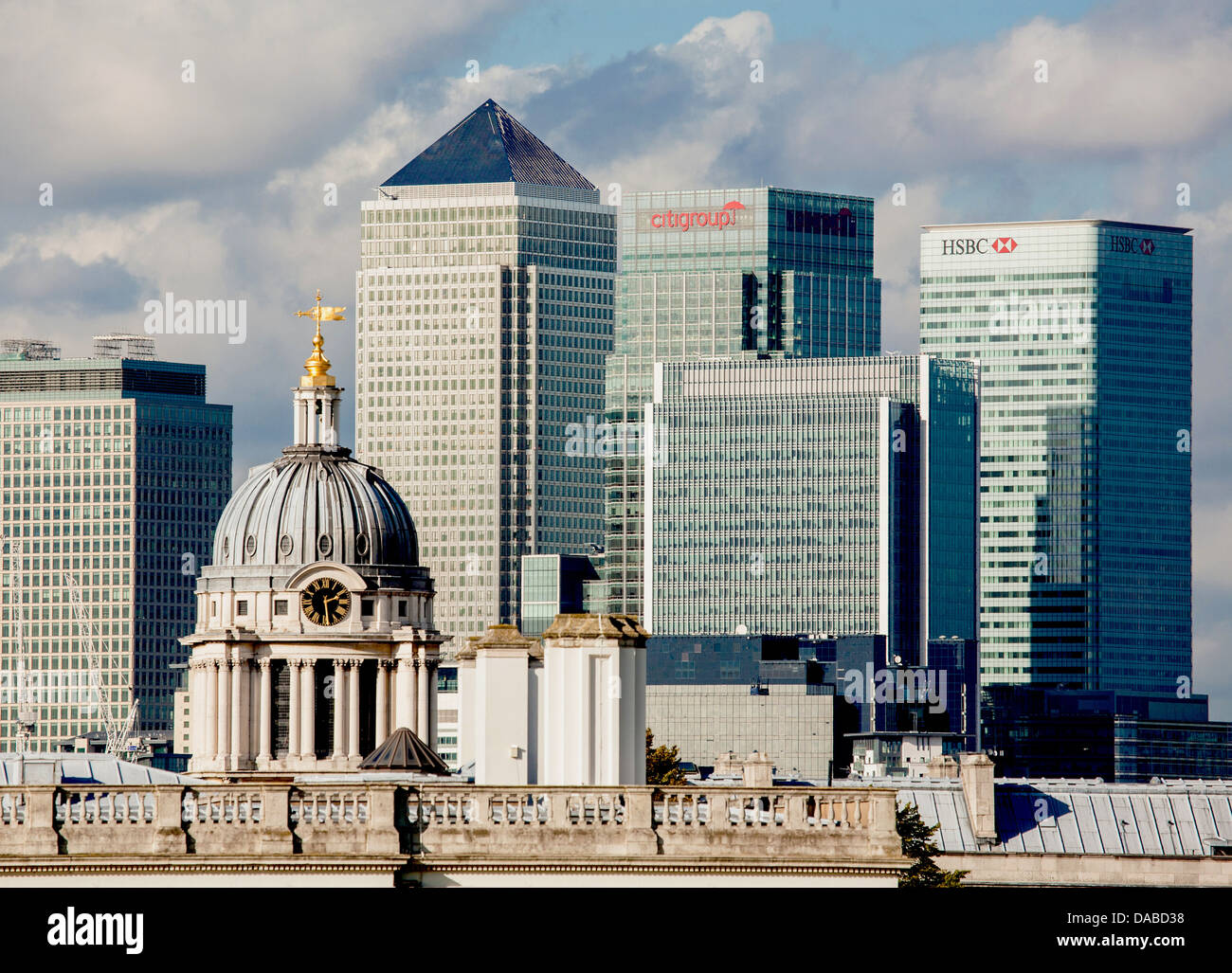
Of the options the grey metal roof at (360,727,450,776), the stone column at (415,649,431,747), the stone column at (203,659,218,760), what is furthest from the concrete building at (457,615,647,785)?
the stone column at (203,659,218,760)

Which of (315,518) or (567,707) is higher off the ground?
(315,518)

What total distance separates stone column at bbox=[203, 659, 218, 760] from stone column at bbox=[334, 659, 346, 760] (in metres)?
6.59

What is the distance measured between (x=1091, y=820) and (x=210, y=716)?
47796 mm

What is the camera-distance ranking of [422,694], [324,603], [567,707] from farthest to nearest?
[324,603] < [422,694] < [567,707]

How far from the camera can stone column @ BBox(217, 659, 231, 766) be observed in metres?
159

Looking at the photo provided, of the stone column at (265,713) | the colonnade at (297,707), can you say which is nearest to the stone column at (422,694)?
the colonnade at (297,707)

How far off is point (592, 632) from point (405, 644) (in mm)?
74489

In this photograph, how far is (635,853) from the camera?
6588cm

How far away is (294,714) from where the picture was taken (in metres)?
157

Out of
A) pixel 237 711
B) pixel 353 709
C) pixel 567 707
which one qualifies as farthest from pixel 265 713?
pixel 567 707

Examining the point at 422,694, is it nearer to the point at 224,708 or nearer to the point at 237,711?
the point at 237,711

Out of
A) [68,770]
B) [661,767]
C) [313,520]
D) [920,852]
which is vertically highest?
[313,520]
